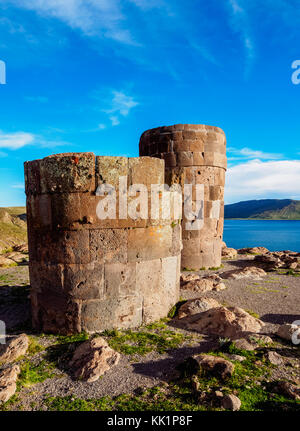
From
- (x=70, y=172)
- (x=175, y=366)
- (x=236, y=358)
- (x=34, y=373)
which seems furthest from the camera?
(x=70, y=172)

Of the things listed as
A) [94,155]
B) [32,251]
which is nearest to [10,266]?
[32,251]

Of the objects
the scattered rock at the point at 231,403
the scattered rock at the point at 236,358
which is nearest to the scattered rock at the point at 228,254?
the scattered rock at the point at 236,358

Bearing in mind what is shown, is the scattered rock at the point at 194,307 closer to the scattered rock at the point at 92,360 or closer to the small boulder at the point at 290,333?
the small boulder at the point at 290,333

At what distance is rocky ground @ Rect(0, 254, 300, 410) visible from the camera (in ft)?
13.2

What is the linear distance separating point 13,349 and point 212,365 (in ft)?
12.4

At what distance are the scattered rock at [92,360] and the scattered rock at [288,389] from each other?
2.68 meters

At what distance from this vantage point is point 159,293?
711cm

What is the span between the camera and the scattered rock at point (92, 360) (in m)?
4.69

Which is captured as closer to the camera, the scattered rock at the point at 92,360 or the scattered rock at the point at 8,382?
the scattered rock at the point at 8,382

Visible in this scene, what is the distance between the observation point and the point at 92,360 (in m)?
4.91

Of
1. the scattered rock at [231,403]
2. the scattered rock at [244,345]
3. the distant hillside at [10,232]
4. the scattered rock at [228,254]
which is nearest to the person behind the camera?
the scattered rock at [231,403]

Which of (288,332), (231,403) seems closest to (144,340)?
(231,403)

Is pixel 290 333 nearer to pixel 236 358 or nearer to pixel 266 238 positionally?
pixel 236 358
